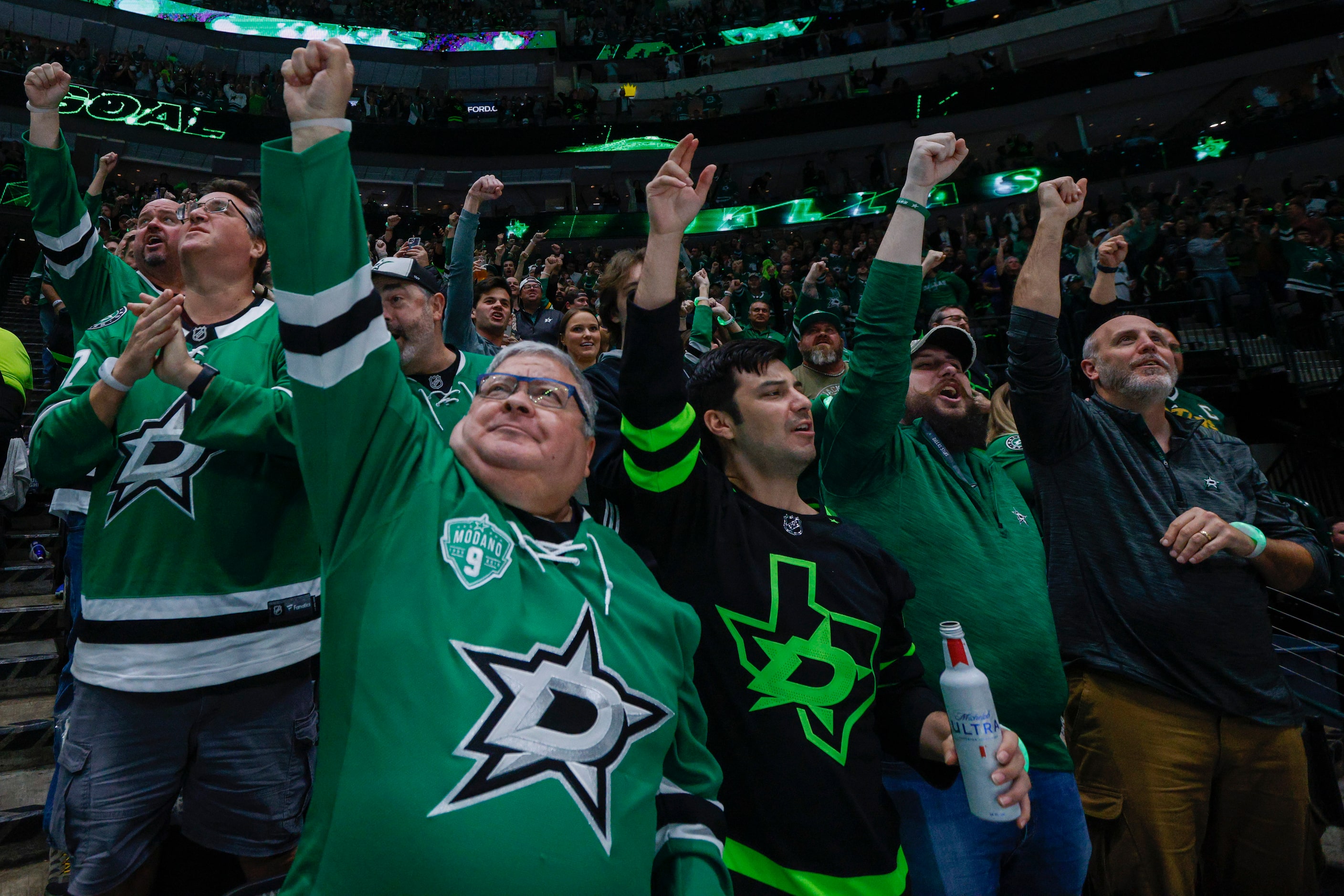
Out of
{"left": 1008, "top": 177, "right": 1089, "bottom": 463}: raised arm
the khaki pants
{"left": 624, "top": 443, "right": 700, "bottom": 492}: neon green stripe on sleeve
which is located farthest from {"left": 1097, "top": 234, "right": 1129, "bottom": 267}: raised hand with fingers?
{"left": 624, "top": 443, "right": 700, "bottom": 492}: neon green stripe on sleeve

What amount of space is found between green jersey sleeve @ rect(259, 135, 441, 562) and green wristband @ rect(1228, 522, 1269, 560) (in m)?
2.31

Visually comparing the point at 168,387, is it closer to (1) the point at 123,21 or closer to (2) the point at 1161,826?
(2) the point at 1161,826

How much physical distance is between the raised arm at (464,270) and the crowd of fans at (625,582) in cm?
61

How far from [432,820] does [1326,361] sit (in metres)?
9.11

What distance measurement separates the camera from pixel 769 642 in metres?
1.59

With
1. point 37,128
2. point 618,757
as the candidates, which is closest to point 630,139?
point 37,128

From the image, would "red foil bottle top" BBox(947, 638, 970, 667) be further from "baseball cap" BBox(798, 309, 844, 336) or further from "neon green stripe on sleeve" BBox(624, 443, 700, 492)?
"baseball cap" BBox(798, 309, 844, 336)

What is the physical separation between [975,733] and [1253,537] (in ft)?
4.67

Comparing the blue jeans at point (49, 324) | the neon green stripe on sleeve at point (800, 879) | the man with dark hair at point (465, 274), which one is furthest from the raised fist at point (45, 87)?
the blue jeans at point (49, 324)

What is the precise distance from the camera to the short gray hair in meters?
1.58

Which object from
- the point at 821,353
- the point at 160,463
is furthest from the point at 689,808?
the point at 821,353

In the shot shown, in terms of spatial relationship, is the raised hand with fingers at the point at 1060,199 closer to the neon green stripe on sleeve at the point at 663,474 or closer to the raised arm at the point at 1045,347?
the raised arm at the point at 1045,347

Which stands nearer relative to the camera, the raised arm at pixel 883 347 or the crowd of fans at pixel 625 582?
the crowd of fans at pixel 625 582

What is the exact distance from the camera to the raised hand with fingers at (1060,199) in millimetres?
2408
